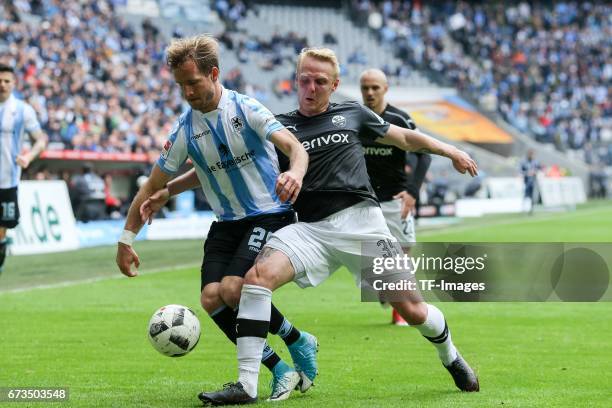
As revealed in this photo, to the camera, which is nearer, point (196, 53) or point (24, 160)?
point (196, 53)

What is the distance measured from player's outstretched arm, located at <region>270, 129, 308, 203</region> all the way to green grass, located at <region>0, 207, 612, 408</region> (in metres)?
1.45

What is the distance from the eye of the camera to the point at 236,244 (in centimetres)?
728

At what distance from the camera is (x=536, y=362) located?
8711 millimetres


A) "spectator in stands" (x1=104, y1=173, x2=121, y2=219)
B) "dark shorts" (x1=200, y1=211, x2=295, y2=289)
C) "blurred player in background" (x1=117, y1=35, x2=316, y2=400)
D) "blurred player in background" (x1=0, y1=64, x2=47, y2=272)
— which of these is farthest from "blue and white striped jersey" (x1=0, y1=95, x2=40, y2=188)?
"spectator in stands" (x1=104, y1=173, x2=121, y2=219)

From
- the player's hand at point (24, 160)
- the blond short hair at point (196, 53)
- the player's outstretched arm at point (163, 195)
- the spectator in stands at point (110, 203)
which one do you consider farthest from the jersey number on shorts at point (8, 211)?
the spectator in stands at point (110, 203)

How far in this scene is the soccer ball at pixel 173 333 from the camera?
23.4ft

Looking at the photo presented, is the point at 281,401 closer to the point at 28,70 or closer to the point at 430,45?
the point at 28,70

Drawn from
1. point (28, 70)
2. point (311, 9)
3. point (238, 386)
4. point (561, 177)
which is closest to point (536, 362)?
point (238, 386)

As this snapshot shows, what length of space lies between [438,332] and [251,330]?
4.08ft

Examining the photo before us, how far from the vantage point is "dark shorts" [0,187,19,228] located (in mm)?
13812

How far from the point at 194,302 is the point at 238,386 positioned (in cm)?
657

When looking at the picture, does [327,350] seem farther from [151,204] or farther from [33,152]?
[33,152]

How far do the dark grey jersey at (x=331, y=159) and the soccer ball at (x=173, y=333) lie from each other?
3.28 feet

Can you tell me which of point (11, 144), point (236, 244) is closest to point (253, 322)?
point (236, 244)
